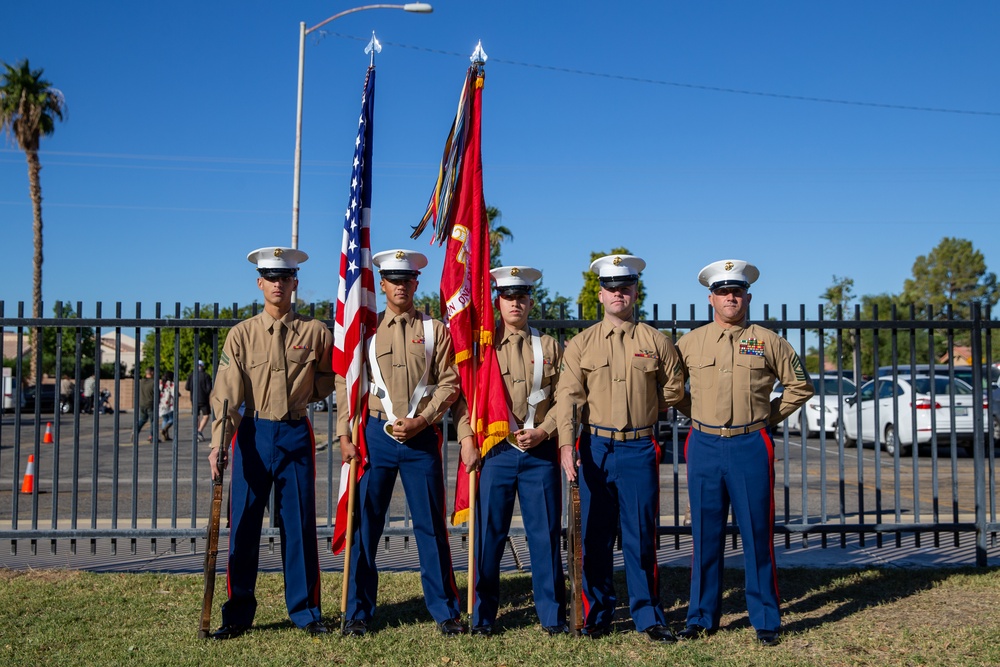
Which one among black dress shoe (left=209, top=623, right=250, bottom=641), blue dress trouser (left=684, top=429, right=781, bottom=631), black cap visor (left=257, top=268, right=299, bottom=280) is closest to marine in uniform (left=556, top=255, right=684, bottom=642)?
blue dress trouser (left=684, top=429, right=781, bottom=631)

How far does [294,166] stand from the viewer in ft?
58.9

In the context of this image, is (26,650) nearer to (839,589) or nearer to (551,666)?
(551,666)

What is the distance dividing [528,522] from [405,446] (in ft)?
2.68

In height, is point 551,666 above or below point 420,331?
below

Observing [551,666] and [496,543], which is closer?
[551,666]

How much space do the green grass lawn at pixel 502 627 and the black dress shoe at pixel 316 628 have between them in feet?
0.19

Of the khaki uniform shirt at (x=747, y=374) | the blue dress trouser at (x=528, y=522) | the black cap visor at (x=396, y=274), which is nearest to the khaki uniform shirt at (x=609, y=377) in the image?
the khaki uniform shirt at (x=747, y=374)

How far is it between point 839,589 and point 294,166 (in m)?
14.1

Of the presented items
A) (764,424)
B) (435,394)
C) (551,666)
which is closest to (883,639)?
(764,424)

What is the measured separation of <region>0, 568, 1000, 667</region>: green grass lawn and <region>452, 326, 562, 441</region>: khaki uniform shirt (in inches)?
46.9

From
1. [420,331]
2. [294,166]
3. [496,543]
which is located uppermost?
[294,166]

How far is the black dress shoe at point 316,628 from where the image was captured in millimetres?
5172

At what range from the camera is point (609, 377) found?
17.1ft

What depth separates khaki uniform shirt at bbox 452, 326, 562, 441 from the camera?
17.3 ft
